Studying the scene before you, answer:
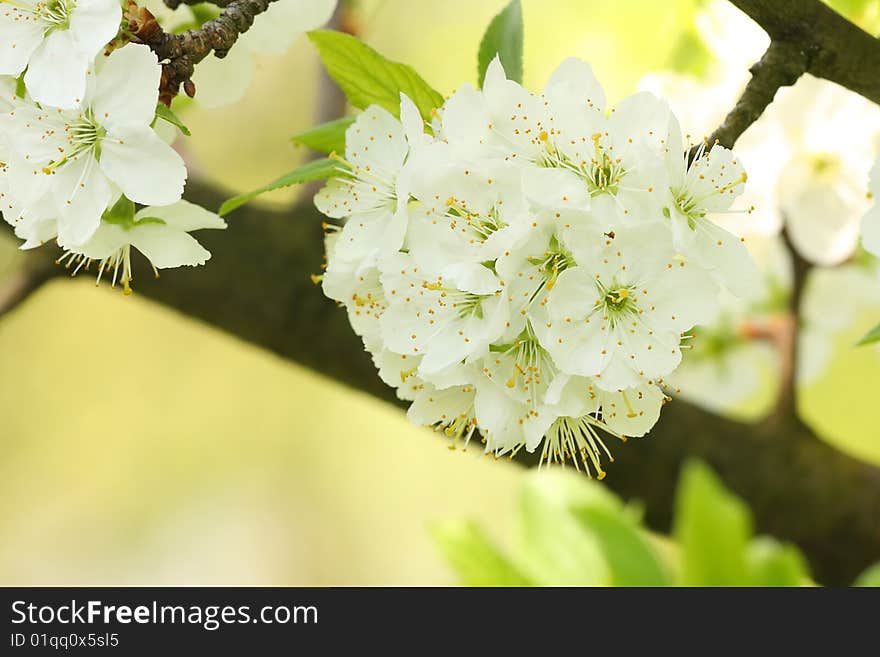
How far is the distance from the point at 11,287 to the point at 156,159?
44cm

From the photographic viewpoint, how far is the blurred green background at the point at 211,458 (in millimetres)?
2006

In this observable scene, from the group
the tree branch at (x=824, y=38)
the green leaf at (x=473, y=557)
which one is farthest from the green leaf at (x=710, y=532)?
the tree branch at (x=824, y=38)

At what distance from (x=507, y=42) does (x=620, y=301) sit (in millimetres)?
129

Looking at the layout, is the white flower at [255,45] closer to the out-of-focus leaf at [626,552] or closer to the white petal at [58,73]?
the white petal at [58,73]

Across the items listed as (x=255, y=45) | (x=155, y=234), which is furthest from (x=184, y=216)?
(x=255, y=45)

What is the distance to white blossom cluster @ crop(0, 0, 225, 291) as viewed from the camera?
1.07 ft

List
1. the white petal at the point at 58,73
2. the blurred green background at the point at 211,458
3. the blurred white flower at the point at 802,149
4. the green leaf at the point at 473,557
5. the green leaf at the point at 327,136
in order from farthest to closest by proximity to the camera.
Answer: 1. the blurred green background at the point at 211,458
2. the green leaf at the point at 473,557
3. the blurred white flower at the point at 802,149
4. the green leaf at the point at 327,136
5. the white petal at the point at 58,73

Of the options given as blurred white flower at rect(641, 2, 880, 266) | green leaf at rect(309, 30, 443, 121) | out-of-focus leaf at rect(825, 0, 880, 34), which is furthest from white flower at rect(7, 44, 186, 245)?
blurred white flower at rect(641, 2, 880, 266)

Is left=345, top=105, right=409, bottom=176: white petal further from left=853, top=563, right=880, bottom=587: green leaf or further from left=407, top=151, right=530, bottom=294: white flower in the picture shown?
left=853, top=563, right=880, bottom=587: green leaf

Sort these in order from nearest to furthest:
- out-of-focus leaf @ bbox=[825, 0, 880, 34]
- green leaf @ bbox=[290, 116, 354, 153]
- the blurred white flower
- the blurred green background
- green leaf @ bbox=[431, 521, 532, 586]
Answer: green leaf @ bbox=[290, 116, 354, 153] < out-of-focus leaf @ bbox=[825, 0, 880, 34] < the blurred white flower < green leaf @ bbox=[431, 521, 532, 586] < the blurred green background

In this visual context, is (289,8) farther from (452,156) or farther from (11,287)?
(11,287)

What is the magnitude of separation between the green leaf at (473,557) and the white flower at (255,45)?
52cm

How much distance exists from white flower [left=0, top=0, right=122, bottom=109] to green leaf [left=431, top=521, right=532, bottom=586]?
613 mm

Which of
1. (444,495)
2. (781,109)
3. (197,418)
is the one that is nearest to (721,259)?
(781,109)
